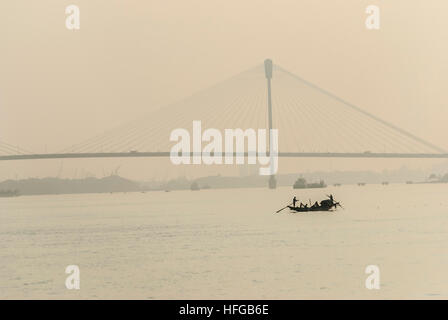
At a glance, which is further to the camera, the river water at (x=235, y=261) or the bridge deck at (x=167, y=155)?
the bridge deck at (x=167, y=155)

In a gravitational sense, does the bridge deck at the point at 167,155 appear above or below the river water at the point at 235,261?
above

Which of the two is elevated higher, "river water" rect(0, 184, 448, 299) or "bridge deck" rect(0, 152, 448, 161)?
"bridge deck" rect(0, 152, 448, 161)

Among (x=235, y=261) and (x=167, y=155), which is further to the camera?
(x=167, y=155)

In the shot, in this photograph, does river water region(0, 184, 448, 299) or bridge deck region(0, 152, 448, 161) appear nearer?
river water region(0, 184, 448, 299)

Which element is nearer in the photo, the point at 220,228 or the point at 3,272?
the point at 3,272

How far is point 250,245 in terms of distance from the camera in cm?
3506

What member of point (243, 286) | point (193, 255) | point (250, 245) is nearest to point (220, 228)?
point (250, 245)
